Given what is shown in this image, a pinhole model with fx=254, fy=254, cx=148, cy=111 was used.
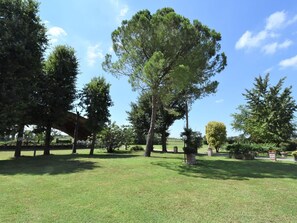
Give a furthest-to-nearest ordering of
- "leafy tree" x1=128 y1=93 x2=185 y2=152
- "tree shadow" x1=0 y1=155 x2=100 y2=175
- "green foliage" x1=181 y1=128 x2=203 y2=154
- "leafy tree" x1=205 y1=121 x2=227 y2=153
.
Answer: "leafy tree" x1=128 y1=93 x2=185 y2=152
"leafy tree" x1=205 y1=121 x2=227 y2=153
"green foliage" x1=181 y1=128 x2=203 y2=154
"tree shadow" x1=0 y1=155 x2=100 y2=175

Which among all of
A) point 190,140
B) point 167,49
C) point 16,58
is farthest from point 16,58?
point 190,140

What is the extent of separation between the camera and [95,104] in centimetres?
2247

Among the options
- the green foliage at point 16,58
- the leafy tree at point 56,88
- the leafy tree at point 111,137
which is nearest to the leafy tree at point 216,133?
the leafy tree at point 111,137

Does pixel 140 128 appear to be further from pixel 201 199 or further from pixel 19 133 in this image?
pixel 201 199

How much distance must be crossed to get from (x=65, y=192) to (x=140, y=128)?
79.0ft

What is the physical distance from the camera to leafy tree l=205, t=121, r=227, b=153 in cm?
2934

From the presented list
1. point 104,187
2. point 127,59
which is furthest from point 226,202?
point 127,59

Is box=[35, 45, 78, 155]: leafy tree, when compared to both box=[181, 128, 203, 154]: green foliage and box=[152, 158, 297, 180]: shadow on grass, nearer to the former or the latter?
box=[181, 128, 203, 154]: green foliage

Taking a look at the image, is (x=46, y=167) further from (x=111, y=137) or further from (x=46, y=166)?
(x=111, y=137)

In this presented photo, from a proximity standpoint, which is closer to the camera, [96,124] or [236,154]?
[236,154]

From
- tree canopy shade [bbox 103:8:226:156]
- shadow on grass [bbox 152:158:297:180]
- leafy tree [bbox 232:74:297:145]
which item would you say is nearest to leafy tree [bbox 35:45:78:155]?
tree canopy shade [bbox 103:8:226:156]

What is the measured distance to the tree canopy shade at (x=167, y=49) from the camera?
54.3 ft

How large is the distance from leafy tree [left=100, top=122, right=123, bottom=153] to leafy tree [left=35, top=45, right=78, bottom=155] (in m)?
5.87

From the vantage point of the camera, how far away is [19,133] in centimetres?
1916
